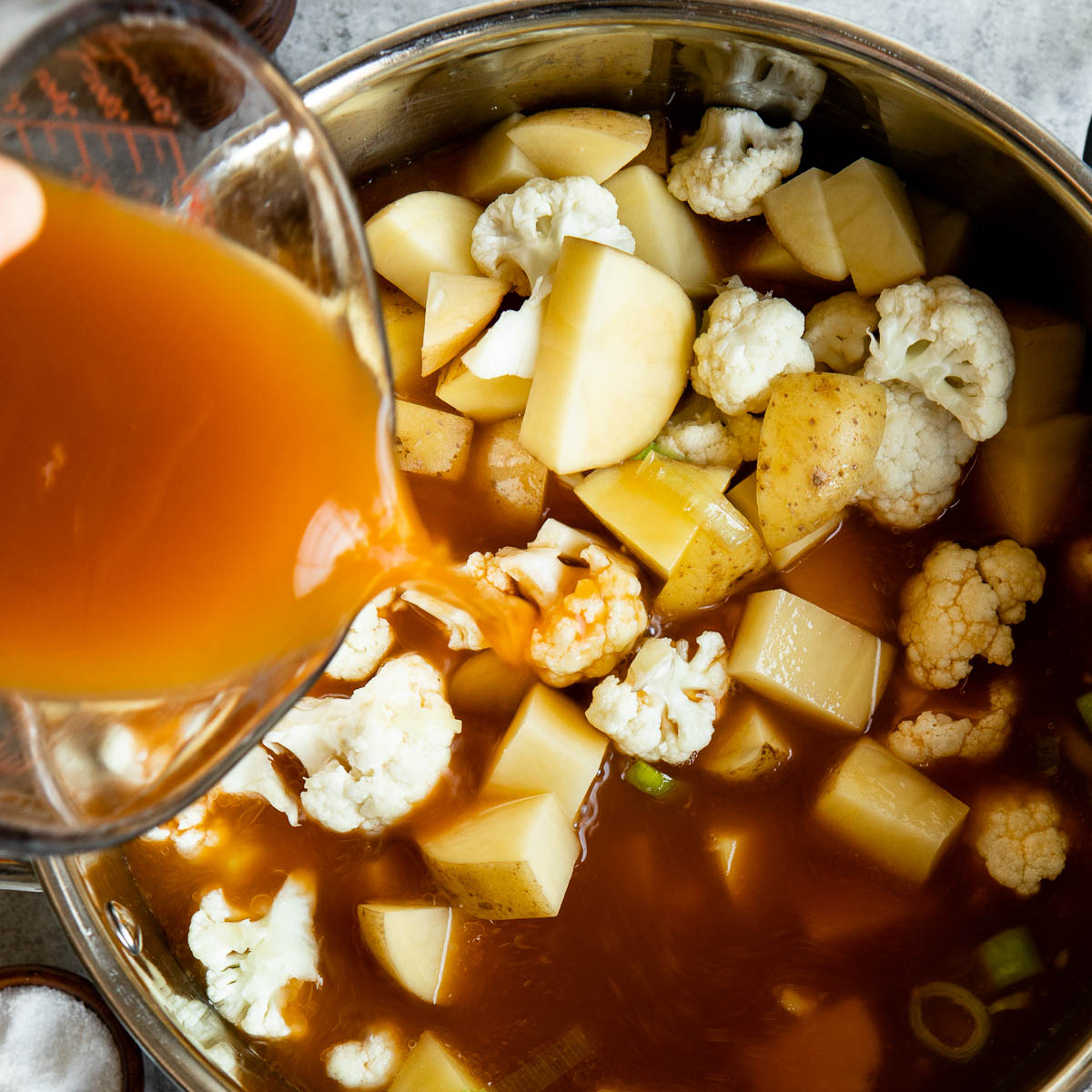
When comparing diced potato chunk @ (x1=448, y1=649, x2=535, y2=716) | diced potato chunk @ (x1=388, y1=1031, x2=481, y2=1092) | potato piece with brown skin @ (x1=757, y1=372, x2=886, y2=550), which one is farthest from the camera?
diced potato chunk @ (x1=448, y1=649, x2=535, y2=716)

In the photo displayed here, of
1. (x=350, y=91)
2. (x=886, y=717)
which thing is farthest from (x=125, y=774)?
(x=886, y=717)

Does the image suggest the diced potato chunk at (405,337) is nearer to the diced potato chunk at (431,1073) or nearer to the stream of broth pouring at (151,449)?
the stream of broth pouring at (151,449)

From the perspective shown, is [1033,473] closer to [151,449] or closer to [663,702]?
[663,702]

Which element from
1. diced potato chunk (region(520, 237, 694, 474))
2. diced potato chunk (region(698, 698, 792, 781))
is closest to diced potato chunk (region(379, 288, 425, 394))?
diced potato chunk (region(520, 237, 694, 474))

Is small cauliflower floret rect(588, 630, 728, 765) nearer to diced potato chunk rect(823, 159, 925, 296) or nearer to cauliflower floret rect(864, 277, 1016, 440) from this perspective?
cauliflower floret rect(864, 277, 1016, 440)

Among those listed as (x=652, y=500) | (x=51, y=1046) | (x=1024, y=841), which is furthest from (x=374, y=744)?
(x=1024, y=841)
